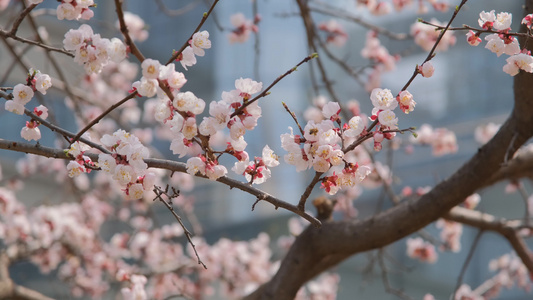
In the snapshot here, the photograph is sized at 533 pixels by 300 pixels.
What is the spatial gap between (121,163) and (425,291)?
209 inches

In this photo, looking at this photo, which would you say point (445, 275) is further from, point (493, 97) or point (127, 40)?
point (127, 40)

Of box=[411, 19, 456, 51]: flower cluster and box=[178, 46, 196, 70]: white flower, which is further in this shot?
box=[411, 19, 456, 51]: flower cluster

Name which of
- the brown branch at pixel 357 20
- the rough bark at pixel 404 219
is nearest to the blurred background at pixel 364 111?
the brown branch at pixel 357 20

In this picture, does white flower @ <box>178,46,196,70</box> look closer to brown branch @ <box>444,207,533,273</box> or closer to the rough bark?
the rough bark

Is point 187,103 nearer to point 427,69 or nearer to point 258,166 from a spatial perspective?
point 258,166

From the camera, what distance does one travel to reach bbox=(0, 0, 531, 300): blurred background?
19.4 feet

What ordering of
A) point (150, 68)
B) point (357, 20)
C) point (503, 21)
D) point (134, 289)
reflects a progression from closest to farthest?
point (150, 68), point (503, 21), point (134, 289), point (357, 20)

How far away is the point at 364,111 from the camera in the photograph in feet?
27.5

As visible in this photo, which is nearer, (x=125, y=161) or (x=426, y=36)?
(x=125, y=161)

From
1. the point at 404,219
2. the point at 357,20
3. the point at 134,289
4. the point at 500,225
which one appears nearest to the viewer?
the point at 404,219

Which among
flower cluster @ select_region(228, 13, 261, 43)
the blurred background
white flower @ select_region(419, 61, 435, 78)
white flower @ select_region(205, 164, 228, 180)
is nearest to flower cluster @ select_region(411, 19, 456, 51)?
flower cluster @ select_region(228, 13, 261, 43)

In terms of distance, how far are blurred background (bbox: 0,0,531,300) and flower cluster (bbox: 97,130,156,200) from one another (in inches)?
174

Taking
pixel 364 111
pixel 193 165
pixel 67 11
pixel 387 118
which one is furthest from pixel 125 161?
pixel 364 111

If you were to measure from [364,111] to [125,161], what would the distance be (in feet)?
24.6
